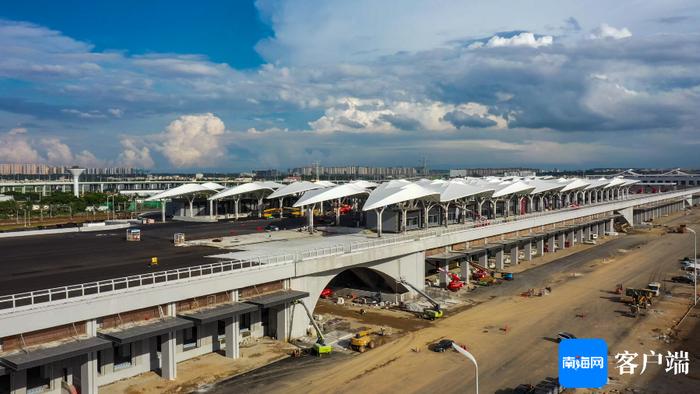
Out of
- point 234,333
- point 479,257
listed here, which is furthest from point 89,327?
point 479,257

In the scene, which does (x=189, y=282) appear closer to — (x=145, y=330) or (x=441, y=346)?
(x=145, y=330)

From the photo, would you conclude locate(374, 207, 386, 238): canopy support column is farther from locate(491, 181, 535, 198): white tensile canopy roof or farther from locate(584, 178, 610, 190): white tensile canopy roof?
locate(584, 178, 610, 190): white tensile canopy roof

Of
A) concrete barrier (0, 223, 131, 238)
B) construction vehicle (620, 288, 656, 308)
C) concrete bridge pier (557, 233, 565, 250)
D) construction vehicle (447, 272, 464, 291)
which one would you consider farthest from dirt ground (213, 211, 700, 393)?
concrete barrier (0, 223, 131, 238)

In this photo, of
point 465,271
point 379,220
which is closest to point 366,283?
point 379,220

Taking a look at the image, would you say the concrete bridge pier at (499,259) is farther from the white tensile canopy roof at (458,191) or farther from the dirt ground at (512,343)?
the white tensile canopy roof at (458,191)

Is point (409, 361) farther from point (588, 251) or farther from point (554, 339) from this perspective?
point (588, 251)

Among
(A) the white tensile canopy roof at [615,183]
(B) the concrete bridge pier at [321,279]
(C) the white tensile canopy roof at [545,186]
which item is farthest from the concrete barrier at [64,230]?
(A) the white tensile canopy roof at [615,183]
